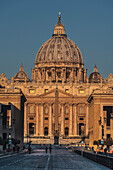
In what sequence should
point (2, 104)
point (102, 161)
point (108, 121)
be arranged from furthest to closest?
point (108, 121)
point (2, 104)
point (102, 161)

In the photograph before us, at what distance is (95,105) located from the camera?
16625 cm

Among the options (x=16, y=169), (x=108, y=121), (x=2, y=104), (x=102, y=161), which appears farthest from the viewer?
(x=108, y=121)

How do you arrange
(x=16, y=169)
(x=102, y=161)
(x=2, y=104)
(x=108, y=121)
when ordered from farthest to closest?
(x=108, y=121)
(x=2, y=104)
(x=102, y=161)
(x=16, y=169)

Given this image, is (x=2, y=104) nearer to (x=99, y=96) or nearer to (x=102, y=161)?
(x=99, y=96)

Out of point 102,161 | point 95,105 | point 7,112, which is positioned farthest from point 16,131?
point 102,161

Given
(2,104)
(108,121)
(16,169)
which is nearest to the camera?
(16,169)

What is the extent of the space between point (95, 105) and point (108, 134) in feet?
27.9

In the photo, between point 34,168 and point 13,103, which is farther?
point 13,103

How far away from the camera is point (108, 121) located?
17162 centimetres

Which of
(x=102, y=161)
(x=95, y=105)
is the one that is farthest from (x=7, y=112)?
(x=102, y=161)

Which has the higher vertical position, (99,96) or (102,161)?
(99,96)

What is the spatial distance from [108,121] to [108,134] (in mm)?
7653

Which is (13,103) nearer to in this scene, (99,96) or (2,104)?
(2,104)

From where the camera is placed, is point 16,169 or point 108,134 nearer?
point 16,169
